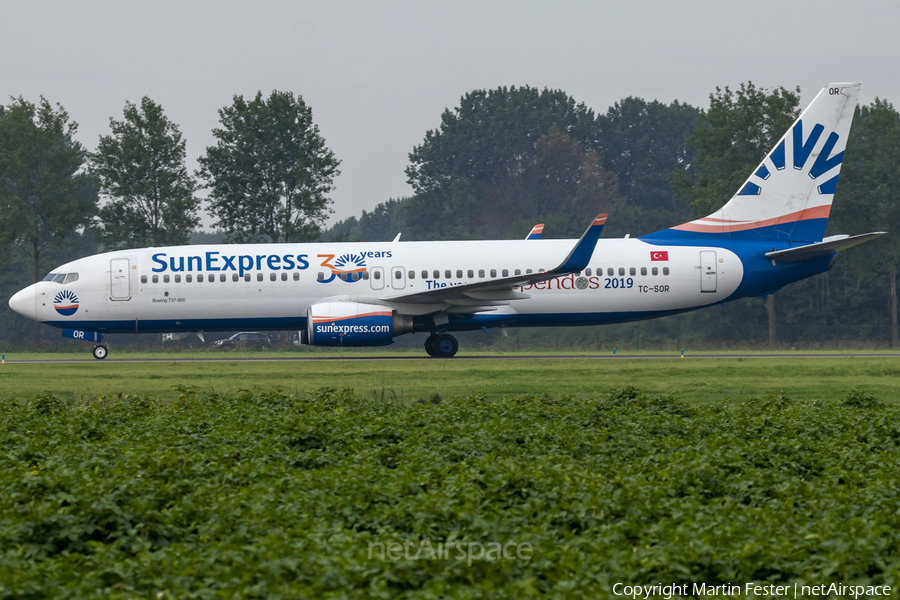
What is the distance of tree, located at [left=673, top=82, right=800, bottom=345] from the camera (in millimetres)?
51969

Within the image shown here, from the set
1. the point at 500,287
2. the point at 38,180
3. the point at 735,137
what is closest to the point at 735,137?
the point at 735,137

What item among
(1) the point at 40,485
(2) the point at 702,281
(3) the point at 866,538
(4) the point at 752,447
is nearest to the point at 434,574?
(3) the point at 866,538

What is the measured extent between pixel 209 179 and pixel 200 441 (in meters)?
45.7

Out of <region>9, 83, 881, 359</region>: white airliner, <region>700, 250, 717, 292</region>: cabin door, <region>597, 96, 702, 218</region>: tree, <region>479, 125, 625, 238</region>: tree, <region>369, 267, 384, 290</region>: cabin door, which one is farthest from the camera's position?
<region>597, 96, 702, 218</region>: tree

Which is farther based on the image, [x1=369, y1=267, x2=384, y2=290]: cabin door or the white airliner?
[x1=369, y1=267, x2=384, y2=290]: cabin door

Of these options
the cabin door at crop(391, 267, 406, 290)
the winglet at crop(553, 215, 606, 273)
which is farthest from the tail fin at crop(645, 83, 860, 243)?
the cabin door at crop(391, 267, 406, 290)

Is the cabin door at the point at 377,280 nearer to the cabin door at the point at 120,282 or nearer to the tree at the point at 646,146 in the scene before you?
the cabin door at the point at 120,282

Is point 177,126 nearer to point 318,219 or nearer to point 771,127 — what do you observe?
point 318,219

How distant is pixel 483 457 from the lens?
10.8m

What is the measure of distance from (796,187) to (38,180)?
4017 centimetres

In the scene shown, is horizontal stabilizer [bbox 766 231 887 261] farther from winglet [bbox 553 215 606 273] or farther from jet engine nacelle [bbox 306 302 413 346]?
jet engine nacelle [bbox 306 302 413 346]

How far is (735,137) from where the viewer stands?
2098 inches

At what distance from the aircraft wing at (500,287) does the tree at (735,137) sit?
27.1m

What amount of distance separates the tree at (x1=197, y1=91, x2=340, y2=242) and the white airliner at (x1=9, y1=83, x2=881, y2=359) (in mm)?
23410
